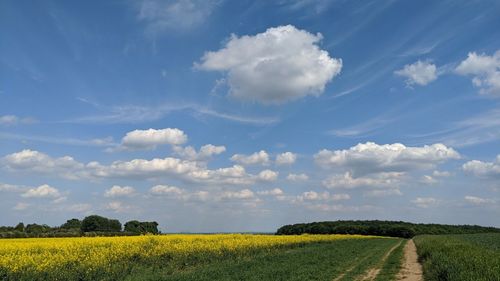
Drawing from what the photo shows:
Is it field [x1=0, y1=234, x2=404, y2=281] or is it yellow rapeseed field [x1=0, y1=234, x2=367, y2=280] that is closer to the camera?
yellow rapeseed field [x1=0, y1=234, x2=367, y2=280]

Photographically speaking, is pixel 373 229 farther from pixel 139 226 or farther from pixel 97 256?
pixel 97 256

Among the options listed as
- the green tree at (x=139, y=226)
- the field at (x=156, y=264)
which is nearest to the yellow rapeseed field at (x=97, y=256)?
the field at (x=156, y=264)

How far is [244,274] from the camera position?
2267 cm

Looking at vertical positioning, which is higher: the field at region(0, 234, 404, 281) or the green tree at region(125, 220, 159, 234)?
the green tree at region(125, 220, 159, 234)

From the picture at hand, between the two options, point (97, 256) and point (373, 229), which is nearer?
point (97, 256)

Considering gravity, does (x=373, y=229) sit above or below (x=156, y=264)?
above

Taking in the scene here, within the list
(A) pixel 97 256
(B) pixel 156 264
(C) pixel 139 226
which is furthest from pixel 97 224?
(A) pixel 97 256

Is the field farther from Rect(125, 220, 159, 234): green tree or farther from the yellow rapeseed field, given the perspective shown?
Rect(125, 220, 159, 234): green tree

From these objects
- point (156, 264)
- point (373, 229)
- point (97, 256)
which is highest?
point (373, 229)

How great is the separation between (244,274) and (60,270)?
28.9ft

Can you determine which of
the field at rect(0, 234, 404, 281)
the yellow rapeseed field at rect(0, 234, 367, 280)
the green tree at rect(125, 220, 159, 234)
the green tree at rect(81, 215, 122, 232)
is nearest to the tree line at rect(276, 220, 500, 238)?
the green tree at rect(125, 220, 159, 234)

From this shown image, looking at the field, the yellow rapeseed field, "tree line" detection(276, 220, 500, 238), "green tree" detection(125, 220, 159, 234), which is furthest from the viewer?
"tree line" detection(276, 220, 500, 238)

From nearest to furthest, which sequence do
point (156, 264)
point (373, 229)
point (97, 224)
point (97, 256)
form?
1. point (97, 256)
2. point (156, 264)
3. point (97, 224)
4. point (373, 229)

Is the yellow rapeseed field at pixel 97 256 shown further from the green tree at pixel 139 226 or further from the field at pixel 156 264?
the green tree at pixel 139 226
